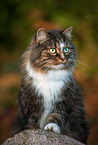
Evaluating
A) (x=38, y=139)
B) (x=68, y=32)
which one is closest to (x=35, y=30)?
(x=68, y=32)

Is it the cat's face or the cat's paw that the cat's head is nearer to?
the cat's face

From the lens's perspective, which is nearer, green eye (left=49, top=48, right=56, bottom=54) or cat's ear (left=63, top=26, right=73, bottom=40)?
green eye (left=49, top=48, right=56, bottom=54)

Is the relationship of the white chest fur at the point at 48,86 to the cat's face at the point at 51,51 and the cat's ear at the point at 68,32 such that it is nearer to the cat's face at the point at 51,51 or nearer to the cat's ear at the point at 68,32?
the cat's face at the point at 51,51

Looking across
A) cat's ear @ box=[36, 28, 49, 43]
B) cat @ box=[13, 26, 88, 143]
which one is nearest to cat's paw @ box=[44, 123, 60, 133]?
cat @ box=[13, 26, 88, 143]

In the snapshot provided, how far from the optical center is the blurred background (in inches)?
291

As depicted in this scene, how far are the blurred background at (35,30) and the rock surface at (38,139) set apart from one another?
3873 mm

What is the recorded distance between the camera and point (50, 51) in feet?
10.5

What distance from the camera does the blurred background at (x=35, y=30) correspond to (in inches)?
291

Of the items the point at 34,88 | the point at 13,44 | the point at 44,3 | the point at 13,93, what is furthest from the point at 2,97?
the point at 34,88

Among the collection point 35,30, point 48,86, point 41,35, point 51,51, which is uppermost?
point 35,30

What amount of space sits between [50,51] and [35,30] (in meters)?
5.42

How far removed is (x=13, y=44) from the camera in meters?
9.40

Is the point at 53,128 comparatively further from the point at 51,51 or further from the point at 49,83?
the point at 51,51

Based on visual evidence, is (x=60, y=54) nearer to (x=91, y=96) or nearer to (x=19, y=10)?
(x=91, y=96)
